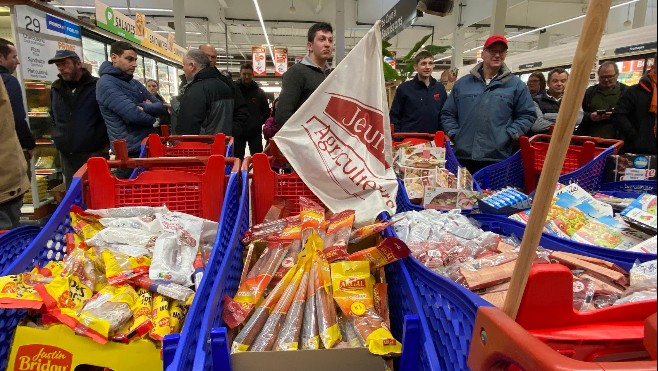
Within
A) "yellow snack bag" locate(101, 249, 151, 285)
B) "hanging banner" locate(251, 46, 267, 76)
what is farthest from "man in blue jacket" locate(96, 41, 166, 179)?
"hanging banner" locate(251, 46, 267, 76)

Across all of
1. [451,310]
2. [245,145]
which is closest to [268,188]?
[451,310]

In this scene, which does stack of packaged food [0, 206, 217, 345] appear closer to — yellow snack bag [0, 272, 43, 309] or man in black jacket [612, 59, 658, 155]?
yellow snack bag [0, 272, 43, 309]

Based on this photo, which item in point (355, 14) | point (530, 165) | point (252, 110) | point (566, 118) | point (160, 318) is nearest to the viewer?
point (566, 118)

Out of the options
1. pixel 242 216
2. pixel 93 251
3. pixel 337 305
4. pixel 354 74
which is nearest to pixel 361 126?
pixel 354 74

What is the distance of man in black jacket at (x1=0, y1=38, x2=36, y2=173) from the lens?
3580mm

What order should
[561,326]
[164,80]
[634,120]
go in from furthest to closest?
1. [164,80]
2. [634,120]
3. [561,326]

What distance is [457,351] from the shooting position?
936mm

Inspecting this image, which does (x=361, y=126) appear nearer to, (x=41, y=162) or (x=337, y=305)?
(x=337, y=305)

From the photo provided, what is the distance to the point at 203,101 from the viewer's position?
3.67 meters

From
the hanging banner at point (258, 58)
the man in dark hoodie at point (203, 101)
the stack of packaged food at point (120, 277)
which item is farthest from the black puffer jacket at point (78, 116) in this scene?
the hanging banner at point (258, 58)

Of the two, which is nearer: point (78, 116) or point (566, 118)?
point (566, 118)

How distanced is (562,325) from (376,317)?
0.66 m

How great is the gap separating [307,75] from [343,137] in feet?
3.35

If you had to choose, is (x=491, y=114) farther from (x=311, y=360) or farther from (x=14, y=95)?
(x=14, y=95)
